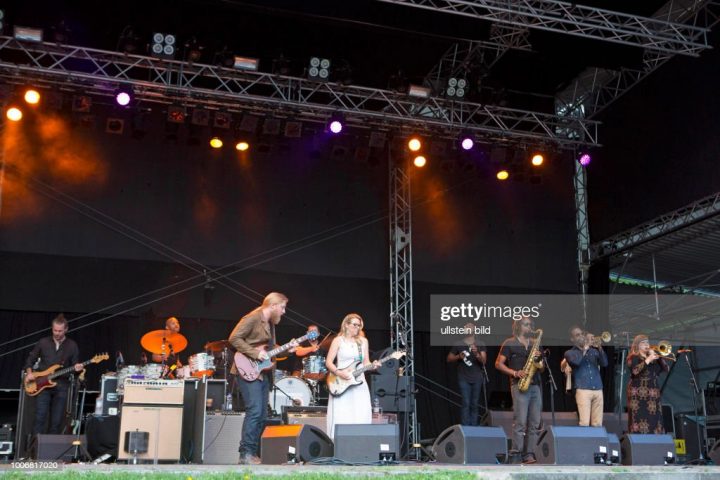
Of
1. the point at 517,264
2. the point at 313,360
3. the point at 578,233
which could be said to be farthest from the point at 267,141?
the point at 578,233

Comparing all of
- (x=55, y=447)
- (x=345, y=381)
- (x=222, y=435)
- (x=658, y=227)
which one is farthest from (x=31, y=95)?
(x=658, y=227)

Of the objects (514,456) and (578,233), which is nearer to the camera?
(514,456)

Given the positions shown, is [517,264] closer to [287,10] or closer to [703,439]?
[703,439]

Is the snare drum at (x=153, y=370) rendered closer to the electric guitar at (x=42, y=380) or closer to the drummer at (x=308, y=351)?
the electric guitar at (x=42, y=380)

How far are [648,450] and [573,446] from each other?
0.89m

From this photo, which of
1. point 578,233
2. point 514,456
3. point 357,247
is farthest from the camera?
point 578,233

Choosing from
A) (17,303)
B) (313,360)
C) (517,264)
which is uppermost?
(517,264)

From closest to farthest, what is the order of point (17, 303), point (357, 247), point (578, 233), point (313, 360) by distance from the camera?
1. point (313, 360)
2. point (17, 303)
3. point (357, 247)
4. point (578, 233)

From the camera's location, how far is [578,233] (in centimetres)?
1595

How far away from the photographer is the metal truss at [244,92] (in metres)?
12.2

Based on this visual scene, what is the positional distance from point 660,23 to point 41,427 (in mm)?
10033

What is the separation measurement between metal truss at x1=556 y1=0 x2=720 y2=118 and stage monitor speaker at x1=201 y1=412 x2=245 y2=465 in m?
8.66

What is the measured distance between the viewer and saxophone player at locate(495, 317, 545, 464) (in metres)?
9.30

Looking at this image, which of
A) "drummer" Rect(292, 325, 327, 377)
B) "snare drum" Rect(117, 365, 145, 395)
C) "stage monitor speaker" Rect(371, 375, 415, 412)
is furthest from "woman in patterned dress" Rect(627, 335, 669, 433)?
"snare drum" Rect(117, 365, 145, 395)
